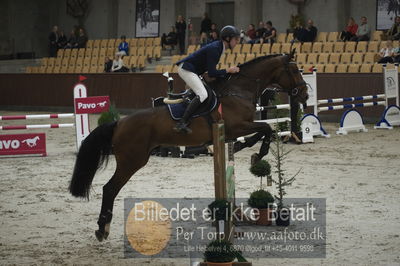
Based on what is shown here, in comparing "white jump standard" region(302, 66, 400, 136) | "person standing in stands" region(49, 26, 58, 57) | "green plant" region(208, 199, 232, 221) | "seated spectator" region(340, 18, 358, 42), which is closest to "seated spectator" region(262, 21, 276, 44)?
"seated spectator" region(340, 18, 358, 42)

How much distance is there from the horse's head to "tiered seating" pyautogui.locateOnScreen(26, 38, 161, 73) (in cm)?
Result: 1877

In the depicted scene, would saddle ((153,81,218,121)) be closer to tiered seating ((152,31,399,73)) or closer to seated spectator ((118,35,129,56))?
tiered seating ((152,31,399,73))

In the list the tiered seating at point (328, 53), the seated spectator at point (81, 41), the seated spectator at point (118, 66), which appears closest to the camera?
the tiered seating at point (328, 53)

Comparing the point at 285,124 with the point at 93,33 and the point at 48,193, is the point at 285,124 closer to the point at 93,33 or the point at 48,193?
the point at 48,193

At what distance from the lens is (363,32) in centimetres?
2364

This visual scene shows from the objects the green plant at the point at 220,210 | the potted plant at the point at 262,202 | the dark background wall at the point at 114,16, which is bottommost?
the potted plant at the point at 262,202

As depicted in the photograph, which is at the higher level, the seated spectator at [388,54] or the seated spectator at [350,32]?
the seated spectator at [350,32]

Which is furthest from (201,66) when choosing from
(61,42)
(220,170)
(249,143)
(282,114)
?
(61,42)

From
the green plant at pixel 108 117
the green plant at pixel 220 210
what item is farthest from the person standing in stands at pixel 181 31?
the green plant at pixel 220 210

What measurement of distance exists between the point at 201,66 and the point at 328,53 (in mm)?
15043

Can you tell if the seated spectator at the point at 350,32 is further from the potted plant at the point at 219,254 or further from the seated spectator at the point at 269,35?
the potted plant at the point at 219,254

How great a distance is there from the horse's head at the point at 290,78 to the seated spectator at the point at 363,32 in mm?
14658

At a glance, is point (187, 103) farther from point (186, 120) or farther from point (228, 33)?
point (228, 33)

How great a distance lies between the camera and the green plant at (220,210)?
21.6 ft
